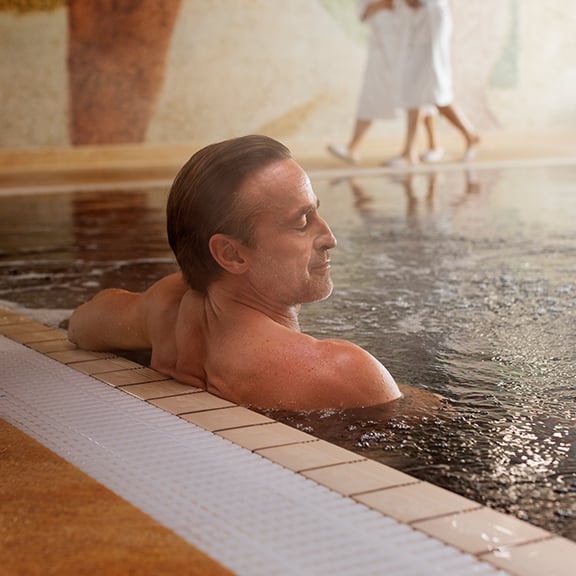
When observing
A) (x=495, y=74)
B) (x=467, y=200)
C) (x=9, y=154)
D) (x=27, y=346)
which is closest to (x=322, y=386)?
(x=27, y=346)

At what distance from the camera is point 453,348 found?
3.38m

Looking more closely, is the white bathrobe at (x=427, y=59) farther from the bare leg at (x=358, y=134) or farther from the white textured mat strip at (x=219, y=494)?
the white textured mat strip at (x=219, y=494)

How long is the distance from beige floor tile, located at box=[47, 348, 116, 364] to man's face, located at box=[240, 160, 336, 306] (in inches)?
26.3

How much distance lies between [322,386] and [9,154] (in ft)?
38.0

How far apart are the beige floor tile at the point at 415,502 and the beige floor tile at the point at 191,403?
735mm

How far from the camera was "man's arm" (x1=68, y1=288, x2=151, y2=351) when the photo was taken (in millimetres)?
3318

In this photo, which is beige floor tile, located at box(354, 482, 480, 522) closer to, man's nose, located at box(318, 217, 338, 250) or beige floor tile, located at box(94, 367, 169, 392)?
man's nose, located at box(318, 217, 338, 250)

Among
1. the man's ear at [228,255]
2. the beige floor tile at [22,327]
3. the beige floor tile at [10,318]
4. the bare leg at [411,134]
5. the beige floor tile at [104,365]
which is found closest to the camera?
the man's ear at [228,255]

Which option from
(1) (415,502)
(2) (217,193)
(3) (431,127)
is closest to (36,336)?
(2) (217,193)

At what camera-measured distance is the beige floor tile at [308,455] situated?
2217 mm

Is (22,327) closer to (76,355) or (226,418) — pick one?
(76,355)

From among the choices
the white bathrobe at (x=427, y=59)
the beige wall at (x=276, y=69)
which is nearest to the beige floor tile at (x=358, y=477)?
the white bathrobe at (x=427, y=59)

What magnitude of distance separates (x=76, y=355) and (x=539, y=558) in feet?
6.25

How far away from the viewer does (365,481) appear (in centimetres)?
210
